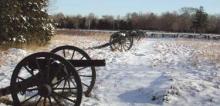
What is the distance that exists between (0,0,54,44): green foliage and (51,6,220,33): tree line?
3035 inches

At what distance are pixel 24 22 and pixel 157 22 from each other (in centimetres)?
9909

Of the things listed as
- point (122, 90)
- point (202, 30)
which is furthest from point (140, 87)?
point (202, 30)

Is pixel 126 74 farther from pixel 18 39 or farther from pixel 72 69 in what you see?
pixel 18 39

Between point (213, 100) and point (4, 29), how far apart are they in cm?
1260

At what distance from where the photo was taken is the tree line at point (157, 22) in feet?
352

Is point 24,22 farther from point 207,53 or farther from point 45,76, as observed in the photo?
point 45,76

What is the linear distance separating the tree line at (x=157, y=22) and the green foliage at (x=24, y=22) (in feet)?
253

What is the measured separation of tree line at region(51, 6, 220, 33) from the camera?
107338mm

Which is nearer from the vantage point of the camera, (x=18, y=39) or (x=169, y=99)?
(x=169, y=99)

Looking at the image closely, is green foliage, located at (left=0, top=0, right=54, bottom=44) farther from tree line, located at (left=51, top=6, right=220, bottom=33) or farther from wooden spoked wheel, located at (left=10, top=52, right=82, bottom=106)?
tree line, located at (left=51, top=6, right=220, bottom=33)

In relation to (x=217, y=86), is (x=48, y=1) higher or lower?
higher

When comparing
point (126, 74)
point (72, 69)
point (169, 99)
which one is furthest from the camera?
point (126, 74)

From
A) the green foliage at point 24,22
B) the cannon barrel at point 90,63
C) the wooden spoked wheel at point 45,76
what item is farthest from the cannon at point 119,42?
the wooden spoked wheel at point 45,76

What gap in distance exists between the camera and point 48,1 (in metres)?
25.9
